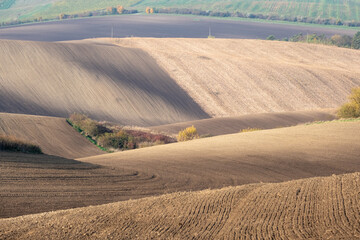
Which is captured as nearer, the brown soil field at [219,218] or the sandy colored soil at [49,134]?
the brown soil field at [219,218]

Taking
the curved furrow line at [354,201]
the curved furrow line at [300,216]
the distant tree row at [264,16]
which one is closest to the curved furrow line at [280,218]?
the curved furrow line at [300,216]

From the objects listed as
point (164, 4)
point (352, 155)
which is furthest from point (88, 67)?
point (164, 4)

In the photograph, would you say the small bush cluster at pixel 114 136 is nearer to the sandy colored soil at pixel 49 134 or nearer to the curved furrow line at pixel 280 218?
the sandy colored soil at pixel 49 134

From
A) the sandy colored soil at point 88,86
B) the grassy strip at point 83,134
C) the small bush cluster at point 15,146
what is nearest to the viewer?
the small bush cluster at point 15,146

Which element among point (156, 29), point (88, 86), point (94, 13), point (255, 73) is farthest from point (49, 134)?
point (94, 13)

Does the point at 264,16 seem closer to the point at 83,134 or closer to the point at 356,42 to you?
the point at 356,42

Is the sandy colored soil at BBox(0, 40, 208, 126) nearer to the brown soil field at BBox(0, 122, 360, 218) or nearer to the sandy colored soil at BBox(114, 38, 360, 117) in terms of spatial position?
the sandy colored soil at BBox(114, 38, 360, 117)

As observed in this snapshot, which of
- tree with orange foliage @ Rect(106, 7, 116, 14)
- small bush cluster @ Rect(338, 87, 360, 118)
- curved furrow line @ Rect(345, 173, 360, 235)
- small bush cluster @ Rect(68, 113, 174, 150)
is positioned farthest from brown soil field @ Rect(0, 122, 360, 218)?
tree with orange foliage @ Rect(106, 7, 116, 14)

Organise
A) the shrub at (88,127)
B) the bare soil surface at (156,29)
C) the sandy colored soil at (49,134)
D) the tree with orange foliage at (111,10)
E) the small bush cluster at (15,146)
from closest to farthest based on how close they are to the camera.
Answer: the small bush cluster at (15,146) → the sandy colored soil at (49,134) → the shrub at (88,127) → the bare soil surface at (156,29) → the tree with orange foliage at (111,10)
